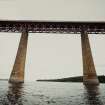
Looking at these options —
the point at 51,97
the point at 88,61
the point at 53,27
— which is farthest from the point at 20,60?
the point at 51,97

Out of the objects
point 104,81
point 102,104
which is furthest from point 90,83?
point 104,81

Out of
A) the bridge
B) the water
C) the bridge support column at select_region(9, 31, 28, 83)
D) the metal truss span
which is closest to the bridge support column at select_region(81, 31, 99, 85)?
the bridge

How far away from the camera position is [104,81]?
94.9 m

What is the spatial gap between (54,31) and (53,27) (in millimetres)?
1724

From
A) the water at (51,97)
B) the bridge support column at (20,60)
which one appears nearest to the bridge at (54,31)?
the bridge support column at (20,60)

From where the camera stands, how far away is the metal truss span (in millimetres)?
51125

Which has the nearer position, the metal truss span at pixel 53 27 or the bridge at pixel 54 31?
the bridge at pixel 54 31

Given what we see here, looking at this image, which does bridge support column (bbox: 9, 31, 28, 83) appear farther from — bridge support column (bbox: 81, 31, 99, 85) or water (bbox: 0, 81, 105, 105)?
water (bbox: 0, 81, 105, 105)

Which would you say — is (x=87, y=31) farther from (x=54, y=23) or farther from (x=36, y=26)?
(x=36, y=26)

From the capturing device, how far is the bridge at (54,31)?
47500mm

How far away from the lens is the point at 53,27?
174 feet

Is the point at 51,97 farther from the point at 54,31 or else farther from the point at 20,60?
the point at 54,31

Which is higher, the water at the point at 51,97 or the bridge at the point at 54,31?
the bridge at the point at 54,31

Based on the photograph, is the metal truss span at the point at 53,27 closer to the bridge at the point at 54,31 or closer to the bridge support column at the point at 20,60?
the bridge at the point at 54,31
